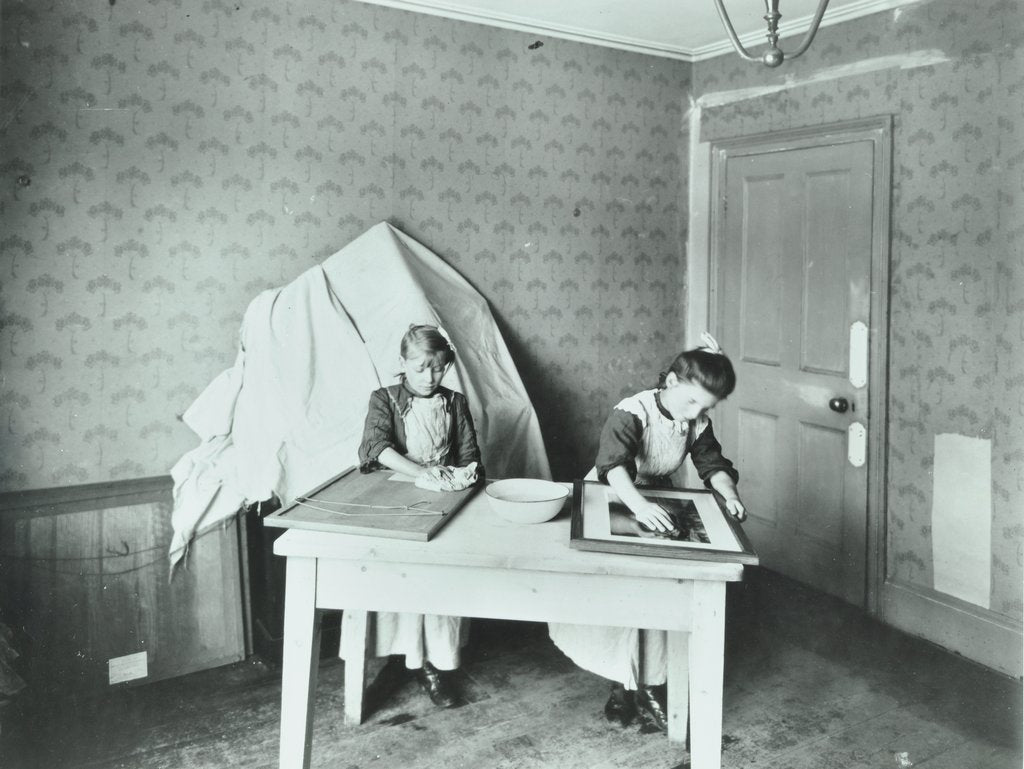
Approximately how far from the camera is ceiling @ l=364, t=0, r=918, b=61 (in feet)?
11.7

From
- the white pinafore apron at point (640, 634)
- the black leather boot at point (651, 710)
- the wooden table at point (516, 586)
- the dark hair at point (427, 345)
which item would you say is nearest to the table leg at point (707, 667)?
the wooden table at point (516, 586)

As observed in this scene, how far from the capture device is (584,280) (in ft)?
13.6

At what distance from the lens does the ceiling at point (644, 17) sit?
3.56 m

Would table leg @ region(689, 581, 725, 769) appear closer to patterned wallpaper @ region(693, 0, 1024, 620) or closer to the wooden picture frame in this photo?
the wooden picture frame

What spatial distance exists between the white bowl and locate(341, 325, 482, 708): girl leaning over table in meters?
0.37

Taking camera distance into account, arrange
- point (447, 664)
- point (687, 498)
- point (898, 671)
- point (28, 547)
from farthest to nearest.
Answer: point (898, 671)
point (28, 547)
point (447, 664)
point (687, 498)

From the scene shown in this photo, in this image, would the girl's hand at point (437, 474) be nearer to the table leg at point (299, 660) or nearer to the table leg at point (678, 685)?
the table leg at point (299, 660)

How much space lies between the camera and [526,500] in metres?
1.96

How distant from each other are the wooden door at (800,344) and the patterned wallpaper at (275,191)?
1.40 ft

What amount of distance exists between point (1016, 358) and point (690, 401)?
5.12 ft

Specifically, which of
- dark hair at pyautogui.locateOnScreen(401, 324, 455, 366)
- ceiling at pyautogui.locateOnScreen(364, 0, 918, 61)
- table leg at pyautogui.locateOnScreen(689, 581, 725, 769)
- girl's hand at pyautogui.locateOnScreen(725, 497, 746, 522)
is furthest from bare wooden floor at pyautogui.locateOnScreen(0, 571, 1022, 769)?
ceiling at pyautogui.locateOnScreen(364, 0, 918, 61)

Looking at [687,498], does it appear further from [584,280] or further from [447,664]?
[584,280]

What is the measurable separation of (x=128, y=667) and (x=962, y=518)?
321 centimetres

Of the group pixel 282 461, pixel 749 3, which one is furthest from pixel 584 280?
pixel 282 461
